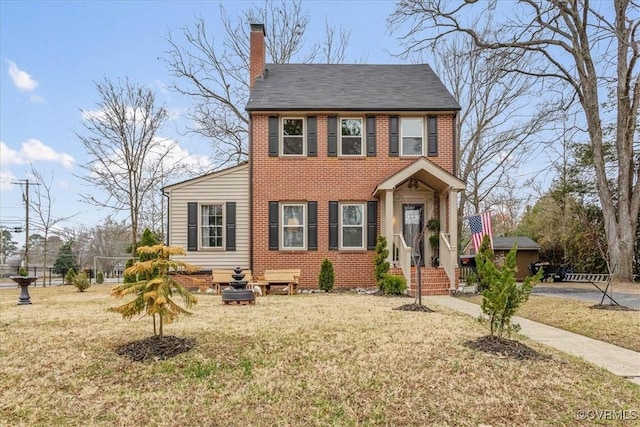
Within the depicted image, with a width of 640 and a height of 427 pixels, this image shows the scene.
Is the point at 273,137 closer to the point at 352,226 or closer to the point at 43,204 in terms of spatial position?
the point at 352,226

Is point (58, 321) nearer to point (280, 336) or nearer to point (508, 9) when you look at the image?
point (280, 336)

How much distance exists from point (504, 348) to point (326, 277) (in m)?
8.31

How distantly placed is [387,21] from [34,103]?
1494 cm

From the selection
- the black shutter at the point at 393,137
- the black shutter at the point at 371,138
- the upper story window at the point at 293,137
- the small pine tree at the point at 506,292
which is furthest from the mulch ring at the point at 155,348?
the black shutter at the point at 393,137

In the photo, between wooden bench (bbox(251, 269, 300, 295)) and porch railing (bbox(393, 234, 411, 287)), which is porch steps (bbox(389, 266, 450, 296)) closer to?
porch railing (bbox(393, 234, 411, 287))

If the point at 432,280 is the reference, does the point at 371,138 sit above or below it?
above

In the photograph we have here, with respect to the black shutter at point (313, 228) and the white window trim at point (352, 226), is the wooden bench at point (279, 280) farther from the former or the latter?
the white window trim at point (352, 226)

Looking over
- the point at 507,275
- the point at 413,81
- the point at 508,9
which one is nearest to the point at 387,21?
the point at 413,81

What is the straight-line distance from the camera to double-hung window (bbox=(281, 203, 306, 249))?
14047 mm

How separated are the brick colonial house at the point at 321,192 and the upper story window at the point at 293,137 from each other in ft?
0.11

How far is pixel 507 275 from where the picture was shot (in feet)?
16.5

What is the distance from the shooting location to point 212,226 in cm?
1427

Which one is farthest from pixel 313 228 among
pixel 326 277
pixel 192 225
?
pixel 192 225

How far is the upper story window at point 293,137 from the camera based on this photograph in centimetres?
1417
